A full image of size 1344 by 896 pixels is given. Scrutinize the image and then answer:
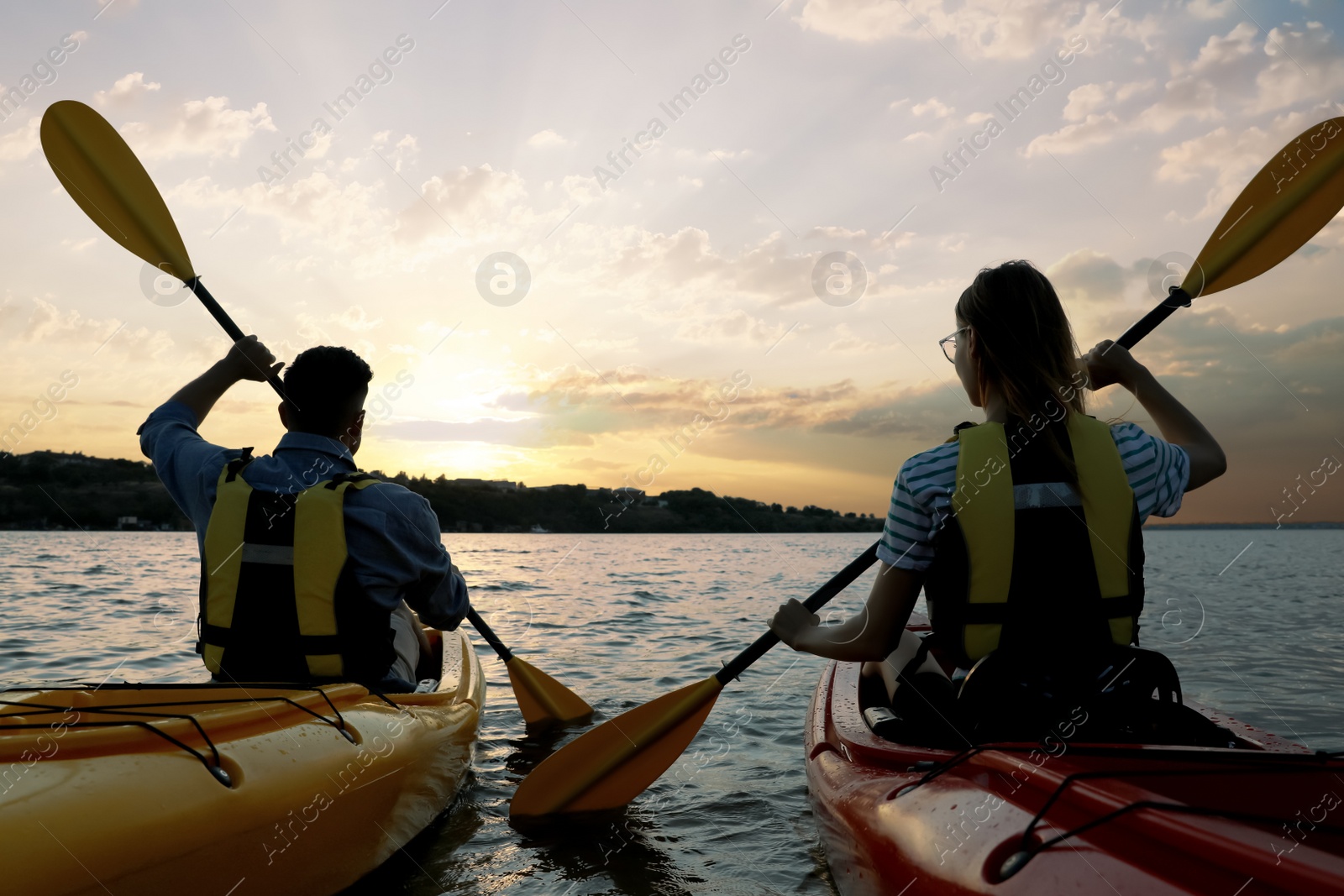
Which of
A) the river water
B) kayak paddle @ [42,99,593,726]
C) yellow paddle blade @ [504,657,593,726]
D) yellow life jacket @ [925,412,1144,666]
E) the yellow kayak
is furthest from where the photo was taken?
yellow paddle blade @ [504,657,593,726]

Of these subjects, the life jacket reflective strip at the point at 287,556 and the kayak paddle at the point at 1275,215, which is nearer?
the life jacket reflective strip at the point at 287,556

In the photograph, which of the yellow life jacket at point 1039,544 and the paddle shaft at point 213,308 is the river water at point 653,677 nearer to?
the yellow life jacket at point 1039,544

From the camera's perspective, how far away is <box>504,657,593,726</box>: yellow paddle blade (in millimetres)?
5305

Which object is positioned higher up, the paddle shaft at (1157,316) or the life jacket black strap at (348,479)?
the paddle shaft at (1157,316)

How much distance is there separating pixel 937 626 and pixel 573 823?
2202mm

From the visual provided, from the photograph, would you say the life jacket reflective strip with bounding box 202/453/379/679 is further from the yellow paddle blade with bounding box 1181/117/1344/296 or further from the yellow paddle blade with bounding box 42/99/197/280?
the yellow paddle blade with bounding box 1181/117/1344/296

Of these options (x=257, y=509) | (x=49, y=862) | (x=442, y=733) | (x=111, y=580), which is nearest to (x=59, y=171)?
(x=257, y=509)

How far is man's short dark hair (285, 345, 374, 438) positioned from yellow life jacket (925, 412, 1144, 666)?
213 centimetres

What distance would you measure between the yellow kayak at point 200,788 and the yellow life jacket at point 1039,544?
6.06 ft

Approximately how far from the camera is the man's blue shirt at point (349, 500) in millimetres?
2746

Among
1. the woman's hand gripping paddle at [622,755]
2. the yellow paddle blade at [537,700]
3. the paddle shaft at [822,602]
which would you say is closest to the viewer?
the paddle shaft at [822,602]

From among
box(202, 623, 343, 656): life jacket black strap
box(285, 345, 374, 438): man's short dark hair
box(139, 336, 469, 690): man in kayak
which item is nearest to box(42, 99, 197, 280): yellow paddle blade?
box(139, 336, 469, 690): man in kayak

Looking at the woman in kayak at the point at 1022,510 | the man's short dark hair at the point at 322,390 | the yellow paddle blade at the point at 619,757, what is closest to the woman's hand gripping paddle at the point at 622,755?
the yellow paddle blade at the point at 619,757

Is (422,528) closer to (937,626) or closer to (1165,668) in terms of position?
(937,626)
